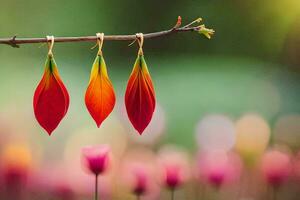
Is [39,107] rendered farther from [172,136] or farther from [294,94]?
[294,94]

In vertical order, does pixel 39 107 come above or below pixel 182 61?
below

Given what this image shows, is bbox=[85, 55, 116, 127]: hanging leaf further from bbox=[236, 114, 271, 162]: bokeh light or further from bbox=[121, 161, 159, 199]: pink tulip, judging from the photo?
bbox=[236, 114, 271, 162]: bokeh light

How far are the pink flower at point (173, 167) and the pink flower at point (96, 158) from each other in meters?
0.13

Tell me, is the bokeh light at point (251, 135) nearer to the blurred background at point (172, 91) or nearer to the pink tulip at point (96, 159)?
the blurred background at point (172, 91)

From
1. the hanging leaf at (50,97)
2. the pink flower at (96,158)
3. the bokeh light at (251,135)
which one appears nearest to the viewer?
the hanging leaf at (50,97)

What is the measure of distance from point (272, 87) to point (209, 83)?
0.15m

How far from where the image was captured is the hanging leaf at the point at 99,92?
3.38 feet

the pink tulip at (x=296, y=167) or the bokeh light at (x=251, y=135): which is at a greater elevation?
the bokeh light at (x=251, y=135)

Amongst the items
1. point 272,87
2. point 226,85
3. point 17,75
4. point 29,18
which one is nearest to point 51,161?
point 17,75

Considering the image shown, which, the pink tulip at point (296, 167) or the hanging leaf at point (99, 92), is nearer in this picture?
the hanging leaf at point (99, 92)

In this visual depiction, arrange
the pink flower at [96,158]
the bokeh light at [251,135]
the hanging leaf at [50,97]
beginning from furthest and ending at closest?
the bokeh light at [251,135], the pink flower at [96,158], the hanging leaf at [50,97]

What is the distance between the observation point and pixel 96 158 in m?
1.31

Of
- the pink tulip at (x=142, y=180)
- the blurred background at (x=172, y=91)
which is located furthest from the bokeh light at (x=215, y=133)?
the pink tulip at (x=142, y=180)

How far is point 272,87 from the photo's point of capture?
143cm
